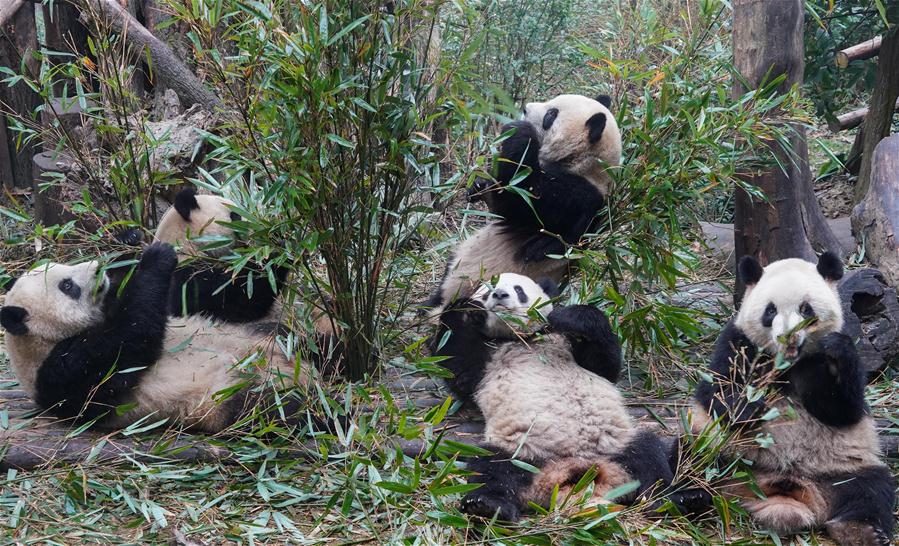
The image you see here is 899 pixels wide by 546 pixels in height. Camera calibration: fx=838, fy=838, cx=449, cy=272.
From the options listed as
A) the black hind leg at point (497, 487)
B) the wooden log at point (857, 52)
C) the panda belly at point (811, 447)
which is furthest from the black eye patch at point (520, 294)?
the wooden log at point (857, 52)

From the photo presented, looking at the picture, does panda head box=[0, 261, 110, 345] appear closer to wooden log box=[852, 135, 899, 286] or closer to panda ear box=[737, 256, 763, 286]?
panda ear box=[737, 256, 763, 286]

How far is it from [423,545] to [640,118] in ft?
9.57

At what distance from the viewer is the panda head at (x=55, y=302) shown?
3.63 meters

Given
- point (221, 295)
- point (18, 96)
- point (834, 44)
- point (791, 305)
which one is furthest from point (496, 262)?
point (18, 96)

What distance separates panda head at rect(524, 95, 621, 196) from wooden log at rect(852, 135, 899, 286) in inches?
63.7

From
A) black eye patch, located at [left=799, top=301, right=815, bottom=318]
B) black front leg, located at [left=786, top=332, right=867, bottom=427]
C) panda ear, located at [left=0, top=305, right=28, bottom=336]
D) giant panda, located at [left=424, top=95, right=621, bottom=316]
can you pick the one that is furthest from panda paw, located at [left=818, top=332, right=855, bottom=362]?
panda ear, located at [left=0, top=305, right=28, bottom=336]

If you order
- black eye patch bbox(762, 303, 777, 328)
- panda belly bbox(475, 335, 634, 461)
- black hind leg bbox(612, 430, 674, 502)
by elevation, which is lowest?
black hind leg bbox(612, 430, 674, 502)

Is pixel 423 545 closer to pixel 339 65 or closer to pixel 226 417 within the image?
pixel 226 417

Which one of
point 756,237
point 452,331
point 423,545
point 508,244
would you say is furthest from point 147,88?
point 423,545

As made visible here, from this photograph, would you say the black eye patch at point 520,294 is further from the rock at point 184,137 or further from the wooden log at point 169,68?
the wooden log at point 169,68

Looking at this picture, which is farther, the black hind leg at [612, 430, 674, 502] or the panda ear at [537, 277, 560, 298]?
the panda ear at [537, 277, 560, 298]

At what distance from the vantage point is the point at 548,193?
4.56 metres

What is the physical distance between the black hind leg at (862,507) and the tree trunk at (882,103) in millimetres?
4126

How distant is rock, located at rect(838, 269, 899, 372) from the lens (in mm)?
4355
